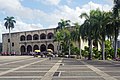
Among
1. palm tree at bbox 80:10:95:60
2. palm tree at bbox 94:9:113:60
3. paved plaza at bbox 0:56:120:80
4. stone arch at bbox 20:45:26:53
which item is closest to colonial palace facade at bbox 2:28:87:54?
stone arch at bbox 20:45:26:53

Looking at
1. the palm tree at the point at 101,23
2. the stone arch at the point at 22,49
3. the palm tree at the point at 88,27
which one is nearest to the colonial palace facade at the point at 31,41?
the stone arch at the point at 22,49

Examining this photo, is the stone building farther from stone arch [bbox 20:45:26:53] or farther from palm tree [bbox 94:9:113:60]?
palm tree [bbox 94:9:113:60]

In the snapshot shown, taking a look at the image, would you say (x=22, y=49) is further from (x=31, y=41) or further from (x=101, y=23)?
(x=101, y=23)

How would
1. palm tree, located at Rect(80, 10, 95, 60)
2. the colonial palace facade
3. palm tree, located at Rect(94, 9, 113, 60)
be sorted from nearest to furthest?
palm tree, located at Rect(94, 9, 113, 60)
palm tree, located at Rect(80, 10, 95, 60)
the colonial palace facade

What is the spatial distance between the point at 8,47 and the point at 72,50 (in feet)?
149

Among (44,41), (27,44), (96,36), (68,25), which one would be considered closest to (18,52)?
(27,44)

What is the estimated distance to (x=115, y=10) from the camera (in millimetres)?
44281

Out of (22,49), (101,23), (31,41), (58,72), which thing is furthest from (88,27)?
(22,49)

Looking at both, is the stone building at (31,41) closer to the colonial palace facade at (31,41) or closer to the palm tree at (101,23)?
the colonial palace facade at (31,41)

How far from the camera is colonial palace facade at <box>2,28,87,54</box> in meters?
123

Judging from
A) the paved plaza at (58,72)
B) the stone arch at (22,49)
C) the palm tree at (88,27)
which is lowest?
the paved plaza at (58,72)

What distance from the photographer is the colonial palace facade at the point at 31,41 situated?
123 metres

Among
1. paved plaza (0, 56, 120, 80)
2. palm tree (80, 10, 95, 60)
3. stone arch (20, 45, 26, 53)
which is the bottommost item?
paved plaza (0, 56, 120, 80)

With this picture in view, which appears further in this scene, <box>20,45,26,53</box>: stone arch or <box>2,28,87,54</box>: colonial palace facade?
<box>20,45,26,53</box>: stone arch
